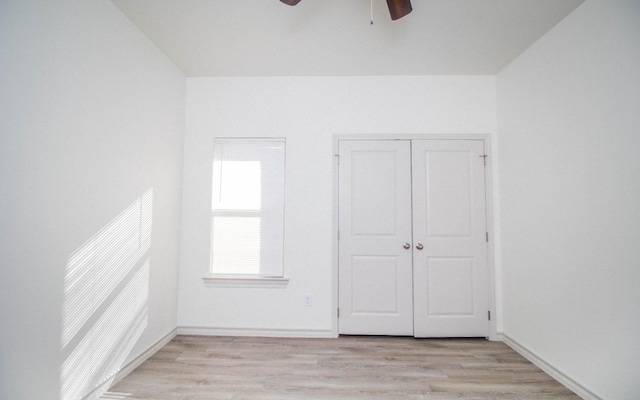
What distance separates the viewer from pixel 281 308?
306 centimetres

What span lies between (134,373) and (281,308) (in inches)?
52.9

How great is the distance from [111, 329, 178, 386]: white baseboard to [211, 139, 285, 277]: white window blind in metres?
0.74

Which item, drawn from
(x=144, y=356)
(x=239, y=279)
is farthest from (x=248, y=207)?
(x=144, y=356)

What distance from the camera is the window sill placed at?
304 centimetres

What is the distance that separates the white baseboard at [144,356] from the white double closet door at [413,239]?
1740 millimetres

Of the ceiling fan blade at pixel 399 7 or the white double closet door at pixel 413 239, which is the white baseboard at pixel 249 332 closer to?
the white double closet door at pixel 413 239

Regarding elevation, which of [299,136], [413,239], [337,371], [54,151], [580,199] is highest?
[299,136]

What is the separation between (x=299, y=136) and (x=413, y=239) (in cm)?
167

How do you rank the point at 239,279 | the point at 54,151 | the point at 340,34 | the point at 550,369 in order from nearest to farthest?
the point at 54,151 → the point at 550,369 → the point at 340,34 → the point at 239,279

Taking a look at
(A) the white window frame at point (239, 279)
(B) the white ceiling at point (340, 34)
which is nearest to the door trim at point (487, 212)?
(A) the white window frame at point (239, 279)

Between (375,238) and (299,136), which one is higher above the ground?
(299,136)

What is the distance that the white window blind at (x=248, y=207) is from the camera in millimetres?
3090

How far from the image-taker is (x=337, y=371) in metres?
2.35

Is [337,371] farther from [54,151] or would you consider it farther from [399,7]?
[399,7]
